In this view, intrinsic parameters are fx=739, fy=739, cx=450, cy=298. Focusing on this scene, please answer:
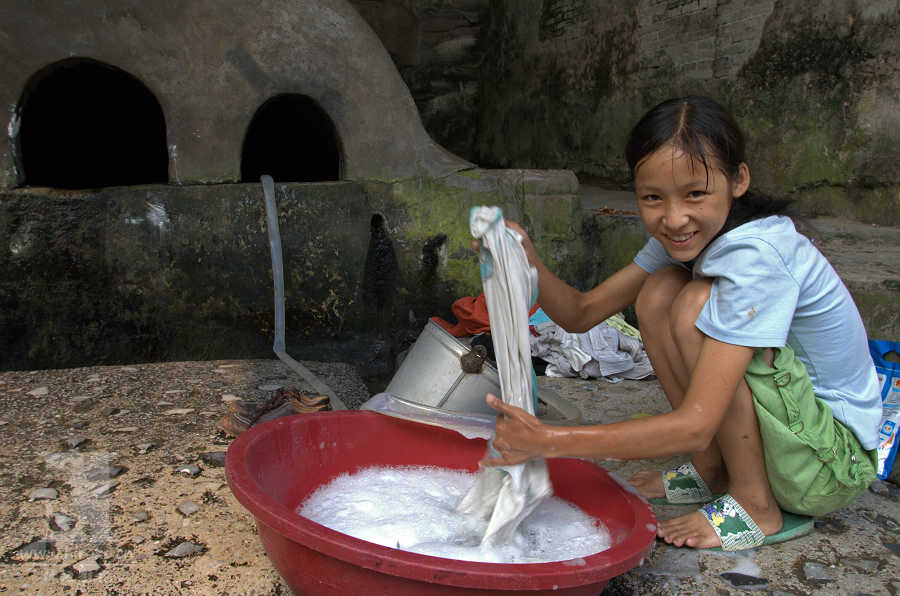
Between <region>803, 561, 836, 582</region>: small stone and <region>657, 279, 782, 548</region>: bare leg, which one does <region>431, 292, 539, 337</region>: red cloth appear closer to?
<region>657, 279, 782, 548</region>: bare leg

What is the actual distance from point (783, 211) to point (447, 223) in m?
2.27

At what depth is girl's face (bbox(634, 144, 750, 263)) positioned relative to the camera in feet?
4.92

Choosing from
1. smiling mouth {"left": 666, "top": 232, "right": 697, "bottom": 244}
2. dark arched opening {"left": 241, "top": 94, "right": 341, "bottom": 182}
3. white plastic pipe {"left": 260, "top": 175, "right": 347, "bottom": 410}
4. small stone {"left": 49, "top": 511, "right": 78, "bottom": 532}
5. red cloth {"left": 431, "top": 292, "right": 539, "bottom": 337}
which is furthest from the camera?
dark arched opening {"left": 241, "top": 94, "right": 341, "bottom": 182}

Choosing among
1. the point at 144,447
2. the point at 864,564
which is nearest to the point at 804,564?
the point at 864,564

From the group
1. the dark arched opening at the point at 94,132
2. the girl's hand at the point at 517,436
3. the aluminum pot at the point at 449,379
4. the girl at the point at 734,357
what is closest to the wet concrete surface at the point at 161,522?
the girl at the point at 734,357

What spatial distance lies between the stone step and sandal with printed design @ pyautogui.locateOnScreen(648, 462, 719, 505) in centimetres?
69

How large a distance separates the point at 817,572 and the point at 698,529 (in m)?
0.25

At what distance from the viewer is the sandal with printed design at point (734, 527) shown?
65.7 inches

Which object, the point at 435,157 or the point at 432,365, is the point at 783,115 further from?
the point at 432,365

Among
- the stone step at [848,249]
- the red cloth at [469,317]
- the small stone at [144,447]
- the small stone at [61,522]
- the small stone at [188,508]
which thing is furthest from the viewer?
the red cloth at [469,317]

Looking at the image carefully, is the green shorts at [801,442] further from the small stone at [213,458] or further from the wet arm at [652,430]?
the small stone at [213,458]

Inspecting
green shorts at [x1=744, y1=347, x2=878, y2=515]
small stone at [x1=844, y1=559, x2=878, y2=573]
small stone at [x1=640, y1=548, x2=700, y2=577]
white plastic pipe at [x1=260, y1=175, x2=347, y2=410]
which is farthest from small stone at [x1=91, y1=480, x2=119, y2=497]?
small stone at [x1=844, y1=559, x2=878, y2=573]

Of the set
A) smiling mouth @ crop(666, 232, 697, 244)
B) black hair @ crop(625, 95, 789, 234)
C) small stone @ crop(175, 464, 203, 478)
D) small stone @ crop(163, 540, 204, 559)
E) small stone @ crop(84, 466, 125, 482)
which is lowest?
small stone @ crop(163, 540, 204, 559)

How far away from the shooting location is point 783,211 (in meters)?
1.66
